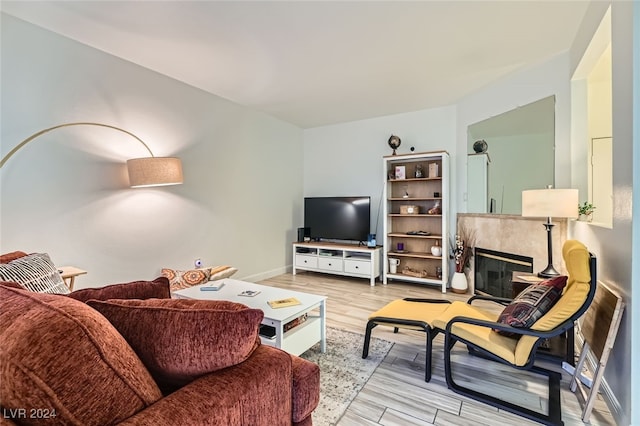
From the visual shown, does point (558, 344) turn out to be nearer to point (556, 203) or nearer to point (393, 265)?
point (556, 203)

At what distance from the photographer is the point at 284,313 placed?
6.62 feet

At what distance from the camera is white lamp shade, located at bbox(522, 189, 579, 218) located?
2295mm

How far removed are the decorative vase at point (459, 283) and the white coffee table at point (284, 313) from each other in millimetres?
2389

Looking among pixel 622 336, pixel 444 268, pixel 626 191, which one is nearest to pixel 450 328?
pixel 622 336

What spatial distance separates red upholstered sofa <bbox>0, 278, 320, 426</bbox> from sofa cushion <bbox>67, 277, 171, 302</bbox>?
0.30m

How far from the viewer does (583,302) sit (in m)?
Result: 1.56

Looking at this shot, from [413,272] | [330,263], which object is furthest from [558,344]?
[330,263]

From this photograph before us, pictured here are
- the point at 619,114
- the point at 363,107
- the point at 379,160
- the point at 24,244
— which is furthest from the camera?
Answer: the point at 379,160

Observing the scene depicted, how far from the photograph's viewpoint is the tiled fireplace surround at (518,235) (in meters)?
3.01

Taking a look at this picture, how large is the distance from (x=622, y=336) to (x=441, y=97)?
3.28 meters

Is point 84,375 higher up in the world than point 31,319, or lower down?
lower down

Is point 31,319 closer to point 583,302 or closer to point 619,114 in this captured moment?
point 583,302

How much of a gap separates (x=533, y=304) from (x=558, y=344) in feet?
2.73

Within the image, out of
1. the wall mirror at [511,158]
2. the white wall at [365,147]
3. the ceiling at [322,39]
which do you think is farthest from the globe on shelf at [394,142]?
the wall mirror at [511,158]
